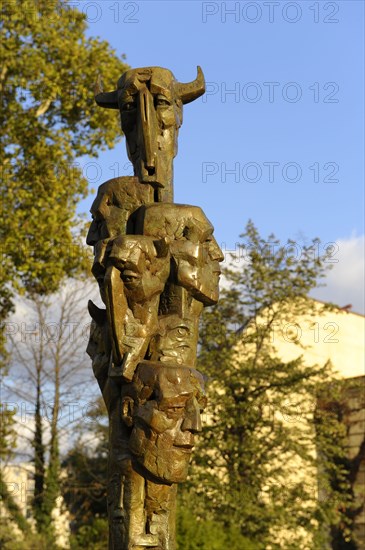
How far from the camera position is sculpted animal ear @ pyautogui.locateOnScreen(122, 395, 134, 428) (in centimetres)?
668

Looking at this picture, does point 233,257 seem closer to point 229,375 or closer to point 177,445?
point 229,375

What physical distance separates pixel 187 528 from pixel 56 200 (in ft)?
20.1

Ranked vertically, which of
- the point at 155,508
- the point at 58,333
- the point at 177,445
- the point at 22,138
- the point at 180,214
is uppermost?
the point at 22,138

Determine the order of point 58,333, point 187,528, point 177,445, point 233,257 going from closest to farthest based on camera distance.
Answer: point 177,445 → point 187,528 → point 233,257 → point 58,333

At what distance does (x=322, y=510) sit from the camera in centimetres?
1842

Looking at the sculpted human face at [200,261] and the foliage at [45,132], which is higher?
the foliage at [45,132]

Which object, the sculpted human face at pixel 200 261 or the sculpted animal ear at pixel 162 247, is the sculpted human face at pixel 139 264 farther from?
the sculpted human face at pixel 200 261

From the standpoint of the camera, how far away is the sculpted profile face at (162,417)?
6.53 metres

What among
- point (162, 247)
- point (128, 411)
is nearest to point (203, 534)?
point (128, 411)

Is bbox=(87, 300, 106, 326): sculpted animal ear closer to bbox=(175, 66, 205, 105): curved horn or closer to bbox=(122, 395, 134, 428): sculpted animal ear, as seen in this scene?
bbox=(122, 395, 134, 428): sculpted animal ear

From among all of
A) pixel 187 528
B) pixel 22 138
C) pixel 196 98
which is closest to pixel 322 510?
pixel 187 528

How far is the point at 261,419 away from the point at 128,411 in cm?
1208

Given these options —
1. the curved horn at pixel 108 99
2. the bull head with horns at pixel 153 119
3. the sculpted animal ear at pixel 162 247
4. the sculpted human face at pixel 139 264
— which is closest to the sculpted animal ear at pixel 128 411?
the sculpted human face at pixel 139 264

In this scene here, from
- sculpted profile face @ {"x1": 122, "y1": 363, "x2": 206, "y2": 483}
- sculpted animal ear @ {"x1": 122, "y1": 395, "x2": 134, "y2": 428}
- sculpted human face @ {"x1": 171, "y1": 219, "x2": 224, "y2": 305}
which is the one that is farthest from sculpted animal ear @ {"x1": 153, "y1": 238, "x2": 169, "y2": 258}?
sculpted animal ear @ {"x1": 122, "y1": 395, "x2": 134, "y2": 428}
